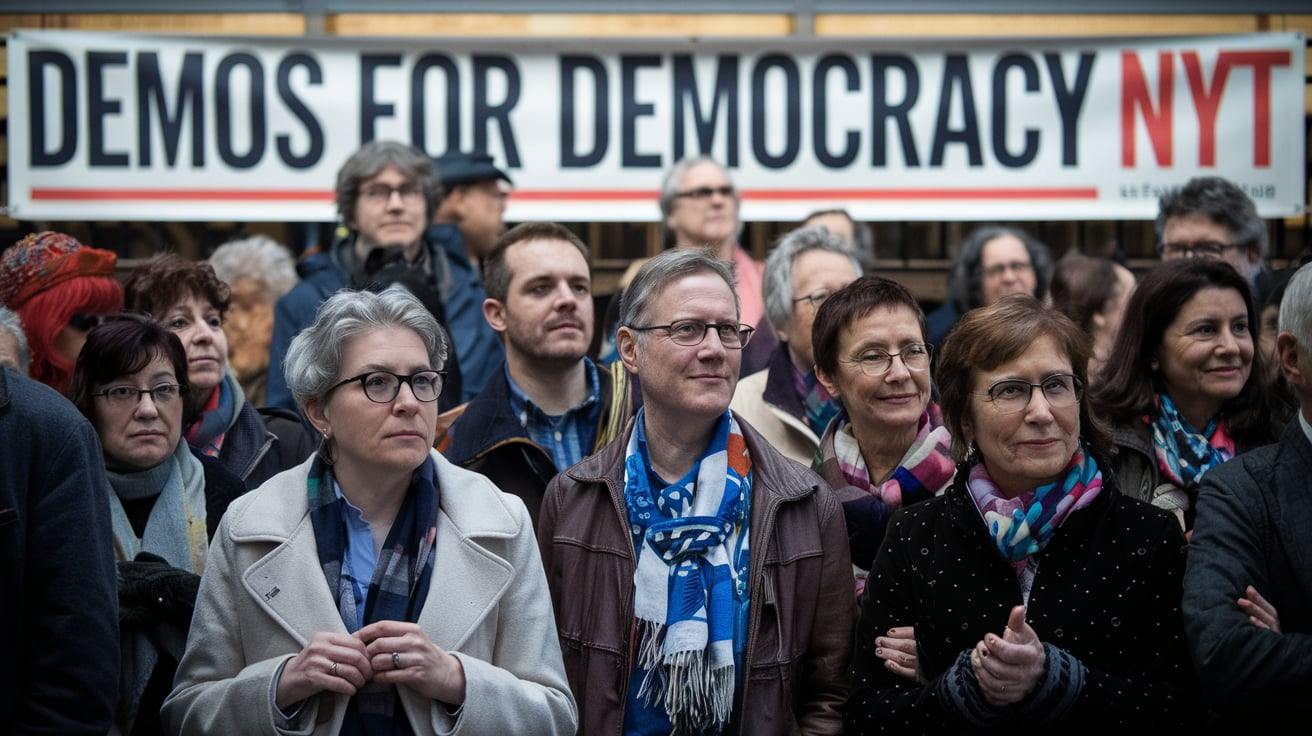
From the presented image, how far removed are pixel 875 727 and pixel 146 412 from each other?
7.10 ft

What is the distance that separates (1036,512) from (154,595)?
223cm

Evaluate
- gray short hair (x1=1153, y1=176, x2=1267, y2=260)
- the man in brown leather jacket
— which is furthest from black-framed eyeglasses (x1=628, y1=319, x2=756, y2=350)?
gray short hair (x1=1153, y1=176, x2=1267, y2=260)

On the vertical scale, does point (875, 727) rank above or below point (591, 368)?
below

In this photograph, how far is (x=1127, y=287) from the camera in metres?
5.94

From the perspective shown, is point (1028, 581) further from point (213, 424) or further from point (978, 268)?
point (978, 268)

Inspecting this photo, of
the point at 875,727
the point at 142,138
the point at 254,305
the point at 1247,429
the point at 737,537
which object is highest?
the point at 142,138

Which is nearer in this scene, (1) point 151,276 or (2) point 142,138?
(1) point 151,276

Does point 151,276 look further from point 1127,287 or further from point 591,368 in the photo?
point 1127,287

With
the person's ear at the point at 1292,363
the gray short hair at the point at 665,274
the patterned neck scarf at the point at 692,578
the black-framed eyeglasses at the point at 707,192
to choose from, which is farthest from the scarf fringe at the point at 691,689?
the black-framed eyeglasses at the point at 707,192

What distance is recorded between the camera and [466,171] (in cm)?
628

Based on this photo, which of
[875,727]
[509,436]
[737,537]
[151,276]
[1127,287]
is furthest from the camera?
[1127,287]

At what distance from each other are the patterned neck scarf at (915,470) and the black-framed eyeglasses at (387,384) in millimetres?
1316

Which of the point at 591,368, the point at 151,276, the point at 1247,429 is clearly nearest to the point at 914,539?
the point at 1247,429

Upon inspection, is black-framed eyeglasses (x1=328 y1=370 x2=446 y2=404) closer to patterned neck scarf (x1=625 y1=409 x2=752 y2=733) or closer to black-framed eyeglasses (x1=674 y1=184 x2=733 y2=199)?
patterned neck scarf (x1=625 y1=409 x2=752 y2=733)
